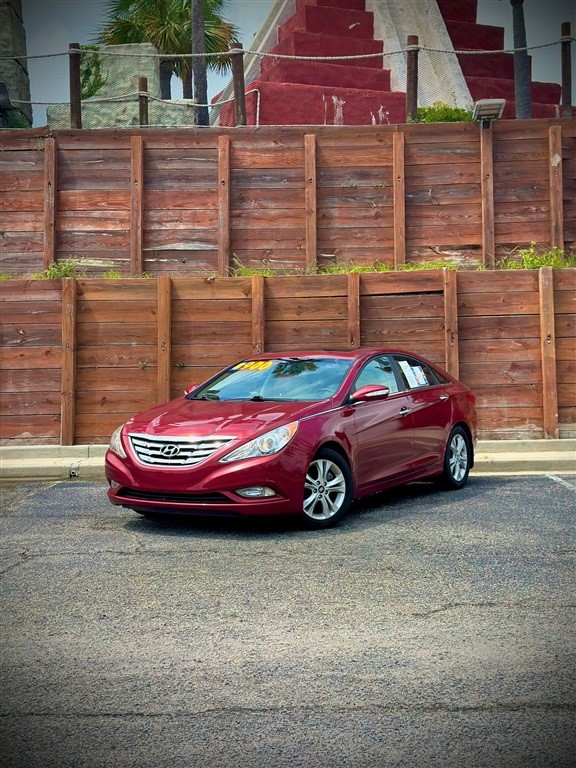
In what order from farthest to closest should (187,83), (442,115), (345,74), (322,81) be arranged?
(187,83) → (345,74) → (322,81) → (442,115)

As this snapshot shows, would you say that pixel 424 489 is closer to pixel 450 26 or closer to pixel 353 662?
pixel 353 662

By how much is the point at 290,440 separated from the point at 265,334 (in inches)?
252

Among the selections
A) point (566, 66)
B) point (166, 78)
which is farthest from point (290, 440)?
point (166, 78)

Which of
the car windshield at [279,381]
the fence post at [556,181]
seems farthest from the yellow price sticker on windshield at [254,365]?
the fence post at [556,181]

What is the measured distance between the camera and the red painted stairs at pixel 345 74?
2777cm

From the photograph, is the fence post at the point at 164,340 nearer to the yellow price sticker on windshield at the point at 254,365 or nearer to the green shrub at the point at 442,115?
the yellow price sticker on windshield at the point at 254,365

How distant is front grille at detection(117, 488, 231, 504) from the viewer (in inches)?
317

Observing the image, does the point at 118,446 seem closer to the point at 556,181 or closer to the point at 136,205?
the point at 136,205

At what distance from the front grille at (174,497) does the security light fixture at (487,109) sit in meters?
9.92

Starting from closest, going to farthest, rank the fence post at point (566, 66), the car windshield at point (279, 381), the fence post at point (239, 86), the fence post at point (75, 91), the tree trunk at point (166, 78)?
the car windshield at point (279, 381) → the fence post at point (75, 91) → the fence post at point (239, 86) → the fence post at point (566, 66) → the tree trunk at point (166, 78)

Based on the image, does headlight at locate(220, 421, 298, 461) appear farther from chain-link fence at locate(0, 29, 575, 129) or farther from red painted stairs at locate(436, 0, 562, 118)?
red painted stairs at locate(436, 0, 562, 118)

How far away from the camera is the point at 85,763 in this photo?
360 centimetres

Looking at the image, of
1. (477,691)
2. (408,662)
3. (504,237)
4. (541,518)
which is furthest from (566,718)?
(504,237)

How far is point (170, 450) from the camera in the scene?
827cm
